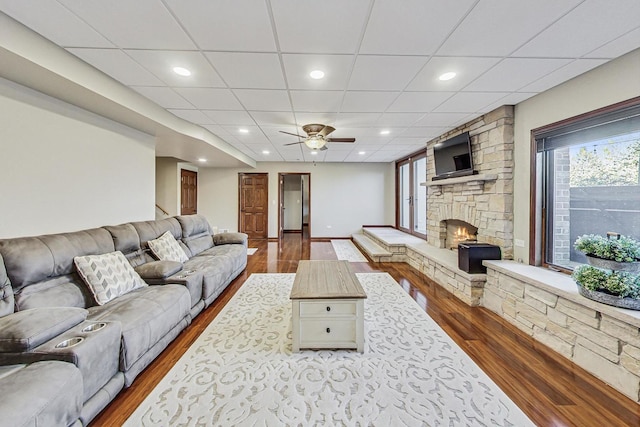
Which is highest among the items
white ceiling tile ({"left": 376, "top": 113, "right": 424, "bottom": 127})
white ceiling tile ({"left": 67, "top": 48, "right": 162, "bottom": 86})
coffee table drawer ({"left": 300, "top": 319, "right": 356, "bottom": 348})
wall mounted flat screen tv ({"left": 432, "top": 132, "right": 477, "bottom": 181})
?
white ceiling tile ({"left": 376, "top": 113, "right": 424, "bottom": 127})

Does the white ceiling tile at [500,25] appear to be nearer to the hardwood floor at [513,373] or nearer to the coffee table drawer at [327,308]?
the coffee table drawer at [327,308]

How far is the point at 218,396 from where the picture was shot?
183cm

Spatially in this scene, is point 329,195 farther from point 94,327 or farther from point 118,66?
point 94,327

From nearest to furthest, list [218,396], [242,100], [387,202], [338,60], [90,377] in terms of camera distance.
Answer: [90,377] → [218,396] → [338,60] → [242,100] → [387,202]

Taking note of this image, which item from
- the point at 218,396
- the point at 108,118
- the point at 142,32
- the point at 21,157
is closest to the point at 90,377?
the point at 218,396

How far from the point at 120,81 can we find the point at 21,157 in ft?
3.69

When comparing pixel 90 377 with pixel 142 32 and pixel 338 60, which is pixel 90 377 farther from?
pixel 338 60

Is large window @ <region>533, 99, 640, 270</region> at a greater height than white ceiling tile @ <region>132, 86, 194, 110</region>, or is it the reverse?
white ceiling tile @ <region>132, 86, 194, 110</region>

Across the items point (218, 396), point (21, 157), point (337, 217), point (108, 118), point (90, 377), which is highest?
point (108, 118)

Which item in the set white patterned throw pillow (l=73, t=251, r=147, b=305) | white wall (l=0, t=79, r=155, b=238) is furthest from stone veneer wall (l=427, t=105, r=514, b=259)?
white wall (l=0, t=79, r=155, b=238)

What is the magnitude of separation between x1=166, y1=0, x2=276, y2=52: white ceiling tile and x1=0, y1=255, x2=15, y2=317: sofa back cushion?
7.02 feet

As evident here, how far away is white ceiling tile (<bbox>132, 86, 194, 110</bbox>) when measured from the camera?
9.59 ft

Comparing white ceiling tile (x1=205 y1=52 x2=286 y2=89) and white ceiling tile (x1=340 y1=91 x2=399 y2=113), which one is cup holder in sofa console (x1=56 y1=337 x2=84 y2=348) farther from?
white ceiling tile (x1=340 y1=91 x2=399 y2=113)

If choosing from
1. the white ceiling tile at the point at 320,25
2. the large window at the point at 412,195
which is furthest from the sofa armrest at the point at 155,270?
the large window at the point at 412,195
